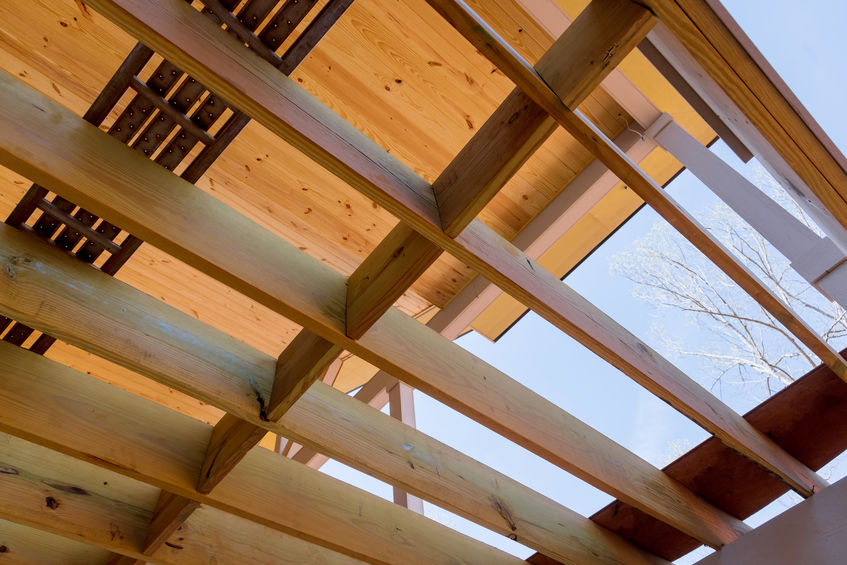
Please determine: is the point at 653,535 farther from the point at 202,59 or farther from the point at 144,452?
the point at 202,59

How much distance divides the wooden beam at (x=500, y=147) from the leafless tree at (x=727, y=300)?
2.36 m

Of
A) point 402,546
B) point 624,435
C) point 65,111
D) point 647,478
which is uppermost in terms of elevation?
point 624,435

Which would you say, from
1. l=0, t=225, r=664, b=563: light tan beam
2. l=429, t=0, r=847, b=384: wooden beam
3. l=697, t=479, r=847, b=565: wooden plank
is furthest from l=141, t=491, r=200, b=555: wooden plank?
l=697, t=479, r=847, b=565: wooden plank

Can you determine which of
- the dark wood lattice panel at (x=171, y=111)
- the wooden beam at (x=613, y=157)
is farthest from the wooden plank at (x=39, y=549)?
the wooden beam at (x=613, y=157)

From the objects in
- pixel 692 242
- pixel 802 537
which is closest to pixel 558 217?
pixel 692 242

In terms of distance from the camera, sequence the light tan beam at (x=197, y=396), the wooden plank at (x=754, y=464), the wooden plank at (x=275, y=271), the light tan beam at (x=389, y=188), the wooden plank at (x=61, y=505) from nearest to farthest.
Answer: the light tan beam at (x=389, y=188) < the wooden plank at (x=275, y=271) < the light tan beam at (x=197, y=396) < the wooden plank at (x=61, y=505) < the wooden plank at (x=754, y=464)

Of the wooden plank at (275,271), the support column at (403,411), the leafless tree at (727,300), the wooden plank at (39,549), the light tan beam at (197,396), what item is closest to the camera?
the wooden plank at (275,271)

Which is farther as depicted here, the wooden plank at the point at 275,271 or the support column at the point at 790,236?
the support column at the point at 790,236

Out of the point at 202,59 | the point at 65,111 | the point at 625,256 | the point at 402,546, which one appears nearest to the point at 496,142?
the point at 202,59

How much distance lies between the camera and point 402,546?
2.66m

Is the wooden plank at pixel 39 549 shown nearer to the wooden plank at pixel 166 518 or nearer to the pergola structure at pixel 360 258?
the pergola structure at pixel 360 258

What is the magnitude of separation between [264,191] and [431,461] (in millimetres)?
1485

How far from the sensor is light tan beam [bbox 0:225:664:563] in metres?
1.83

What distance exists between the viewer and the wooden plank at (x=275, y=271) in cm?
158
